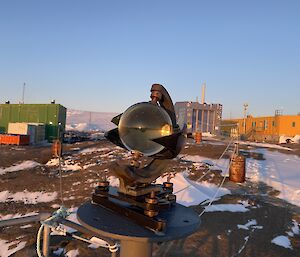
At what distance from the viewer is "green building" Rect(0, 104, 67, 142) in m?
37.0

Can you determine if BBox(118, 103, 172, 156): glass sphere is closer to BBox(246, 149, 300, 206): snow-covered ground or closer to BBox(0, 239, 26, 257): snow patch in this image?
BBox(0, 239, 26, 257): snow patch

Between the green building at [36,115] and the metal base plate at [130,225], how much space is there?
3584cm

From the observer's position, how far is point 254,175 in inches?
479

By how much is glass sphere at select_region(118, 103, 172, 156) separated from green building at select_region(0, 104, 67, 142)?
117 ft

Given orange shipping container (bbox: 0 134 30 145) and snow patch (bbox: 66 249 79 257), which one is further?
orange shipping container (bbox: 0 134 30 145)

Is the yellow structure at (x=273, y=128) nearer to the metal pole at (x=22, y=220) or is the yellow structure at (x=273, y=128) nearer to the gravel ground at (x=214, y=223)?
the gravel ground at (x=214, y=223)

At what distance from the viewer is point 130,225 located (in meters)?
1.43

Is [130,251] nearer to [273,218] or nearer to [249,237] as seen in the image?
[249,237]

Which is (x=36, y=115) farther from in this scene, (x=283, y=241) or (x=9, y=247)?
(x=283, y=241)

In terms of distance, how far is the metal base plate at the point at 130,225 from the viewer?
1.32 m

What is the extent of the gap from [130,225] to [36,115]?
4077 centimetres

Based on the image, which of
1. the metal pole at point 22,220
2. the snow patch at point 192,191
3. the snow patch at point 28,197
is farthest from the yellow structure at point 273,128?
the metal pole at point 22,220

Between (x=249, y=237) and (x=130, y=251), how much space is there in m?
5.32

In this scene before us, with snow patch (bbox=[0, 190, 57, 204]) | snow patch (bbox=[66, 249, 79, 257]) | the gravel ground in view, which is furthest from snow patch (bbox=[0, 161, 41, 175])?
snow patch (bbox=[66, 249, 79, 257])
